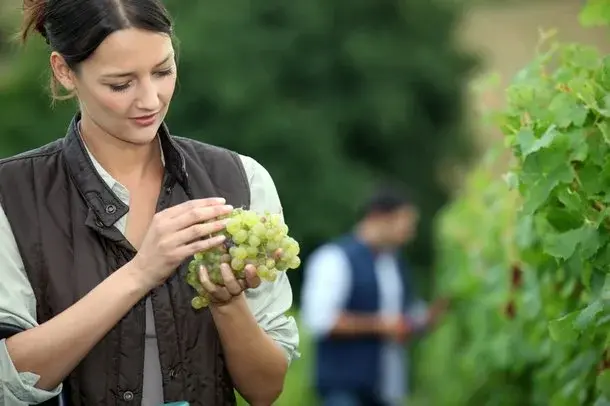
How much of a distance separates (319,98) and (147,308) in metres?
13.4

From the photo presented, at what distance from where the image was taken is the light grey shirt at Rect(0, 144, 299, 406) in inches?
108

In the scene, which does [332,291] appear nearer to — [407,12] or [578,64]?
[578,64]

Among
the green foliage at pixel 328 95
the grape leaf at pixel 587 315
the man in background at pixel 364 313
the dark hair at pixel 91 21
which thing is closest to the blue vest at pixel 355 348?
the man in background at pixel 364 313

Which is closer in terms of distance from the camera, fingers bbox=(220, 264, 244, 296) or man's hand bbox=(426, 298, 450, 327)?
fingers bbox=(220, 264, 244, 296)

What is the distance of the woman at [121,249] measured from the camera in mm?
2707

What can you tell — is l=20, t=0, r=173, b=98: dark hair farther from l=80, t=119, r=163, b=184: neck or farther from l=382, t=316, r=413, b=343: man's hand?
l=382, t=316, r=413, b=343: man's hand

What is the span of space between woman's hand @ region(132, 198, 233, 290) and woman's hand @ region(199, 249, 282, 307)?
0.19ft

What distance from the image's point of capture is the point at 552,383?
15.1 ft

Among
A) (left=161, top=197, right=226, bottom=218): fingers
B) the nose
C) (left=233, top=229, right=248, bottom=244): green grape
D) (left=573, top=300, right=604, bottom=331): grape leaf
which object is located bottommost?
(left=573, top=300, right=604, bottom=331): grape leaf

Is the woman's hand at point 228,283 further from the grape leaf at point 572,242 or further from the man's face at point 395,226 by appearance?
the man's face at point 395,226

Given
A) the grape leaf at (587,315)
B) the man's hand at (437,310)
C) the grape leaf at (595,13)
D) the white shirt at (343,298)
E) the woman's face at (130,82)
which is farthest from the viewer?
the man's hand at (437,310)

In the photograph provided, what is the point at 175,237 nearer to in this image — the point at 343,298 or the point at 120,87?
the point at 120,87

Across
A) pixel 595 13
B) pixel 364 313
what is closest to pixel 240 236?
pixel 595 13

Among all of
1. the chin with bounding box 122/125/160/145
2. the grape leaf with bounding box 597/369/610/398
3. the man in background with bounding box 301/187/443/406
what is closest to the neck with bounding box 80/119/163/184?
the chin with bounding box 122/125/160/145
